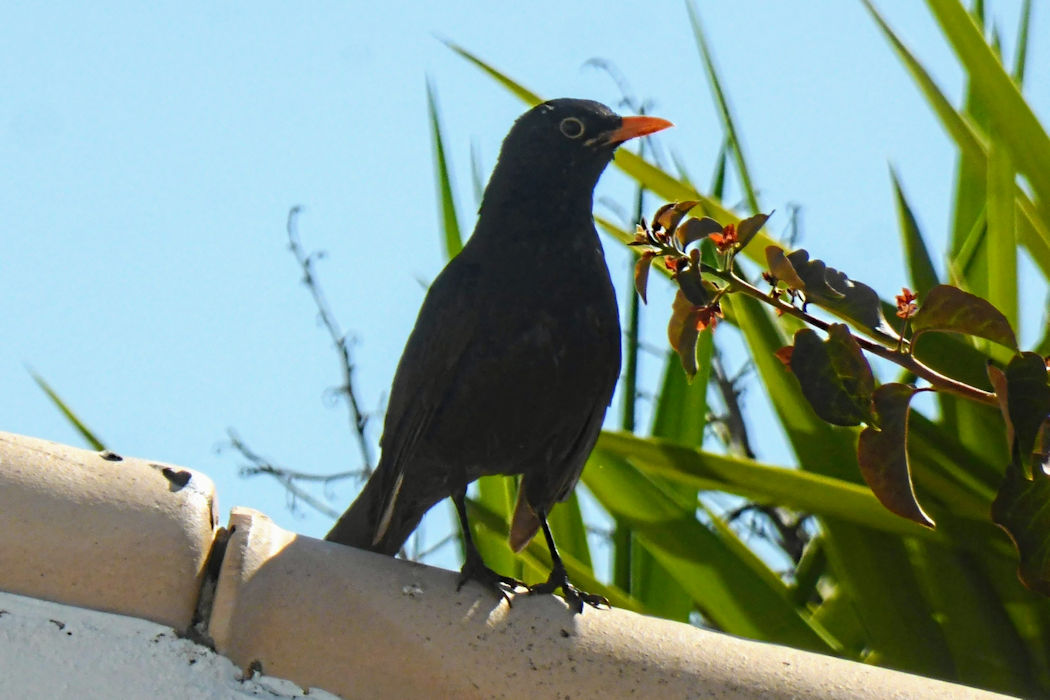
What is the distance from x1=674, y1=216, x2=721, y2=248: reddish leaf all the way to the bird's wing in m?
0.81

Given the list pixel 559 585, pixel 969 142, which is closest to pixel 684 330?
pixel 559 585

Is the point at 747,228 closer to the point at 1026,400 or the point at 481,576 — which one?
the point at 1026,400

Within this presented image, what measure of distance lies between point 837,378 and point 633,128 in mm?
1307

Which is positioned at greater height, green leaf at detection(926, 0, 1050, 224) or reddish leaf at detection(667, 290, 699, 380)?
green leaf at detection(926, 0, 1050, 224)

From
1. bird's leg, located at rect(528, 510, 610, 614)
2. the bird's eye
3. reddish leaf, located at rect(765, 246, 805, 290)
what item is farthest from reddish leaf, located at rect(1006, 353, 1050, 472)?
the bird's eye

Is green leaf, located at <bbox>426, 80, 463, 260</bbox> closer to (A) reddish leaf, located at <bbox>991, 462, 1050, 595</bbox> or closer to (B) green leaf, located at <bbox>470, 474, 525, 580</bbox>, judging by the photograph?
(B) green leaf, located at <bbox>470, 474, 525, 580</bbox>

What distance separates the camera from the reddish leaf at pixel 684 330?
1575 mm

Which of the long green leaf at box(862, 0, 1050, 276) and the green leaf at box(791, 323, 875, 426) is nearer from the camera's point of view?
the green leaf at box(791, 323, 875, 426)

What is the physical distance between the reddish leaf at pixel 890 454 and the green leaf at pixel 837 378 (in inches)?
0.7

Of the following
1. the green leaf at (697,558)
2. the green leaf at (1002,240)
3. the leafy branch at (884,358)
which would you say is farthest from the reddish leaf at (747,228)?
the green leaf at (1002,240)

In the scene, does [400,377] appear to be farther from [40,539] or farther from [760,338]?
[40,539]

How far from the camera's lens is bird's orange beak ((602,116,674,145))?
2.59 meters

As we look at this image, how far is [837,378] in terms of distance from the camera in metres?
Answer: 1.42

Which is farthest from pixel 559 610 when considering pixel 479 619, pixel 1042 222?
pixel 1042 222
